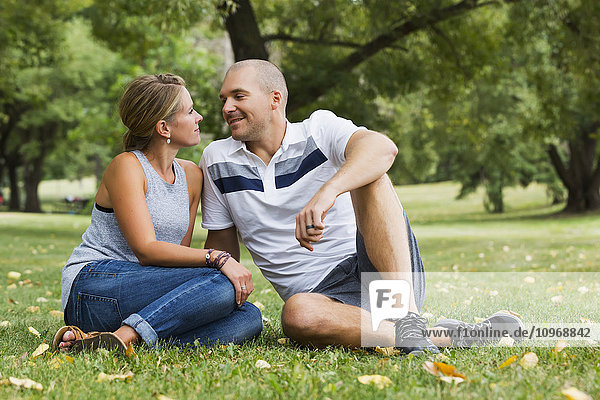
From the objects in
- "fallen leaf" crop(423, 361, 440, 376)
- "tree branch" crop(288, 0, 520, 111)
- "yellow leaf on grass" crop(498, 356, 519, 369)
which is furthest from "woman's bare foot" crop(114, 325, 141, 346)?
"tree branch" crop(288, 0, 520, 111)

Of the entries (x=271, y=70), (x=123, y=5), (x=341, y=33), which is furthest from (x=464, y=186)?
(x=271, y=70)

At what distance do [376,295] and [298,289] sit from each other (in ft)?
1.73

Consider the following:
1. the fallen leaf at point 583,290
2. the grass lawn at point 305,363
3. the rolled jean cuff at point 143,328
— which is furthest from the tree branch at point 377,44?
the rolled jean cuff at point 143,328

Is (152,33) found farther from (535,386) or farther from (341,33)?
(535,386)

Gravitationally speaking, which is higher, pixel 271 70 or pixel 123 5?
pixel 123 5

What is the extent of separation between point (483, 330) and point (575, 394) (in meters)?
0.98

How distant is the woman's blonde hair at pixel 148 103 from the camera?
3.28 meters

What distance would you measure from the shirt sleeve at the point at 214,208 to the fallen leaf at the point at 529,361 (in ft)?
5.53

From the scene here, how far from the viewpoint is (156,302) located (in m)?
2.99

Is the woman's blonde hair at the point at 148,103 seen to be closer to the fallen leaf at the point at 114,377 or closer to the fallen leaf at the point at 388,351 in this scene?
the fallen leaf at the point at 114,377

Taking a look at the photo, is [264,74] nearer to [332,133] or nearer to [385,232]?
[332,133]

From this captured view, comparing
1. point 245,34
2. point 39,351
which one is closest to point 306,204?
point 39,351

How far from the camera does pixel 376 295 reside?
3.03 meters

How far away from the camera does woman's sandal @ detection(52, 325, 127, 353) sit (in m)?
2.84
